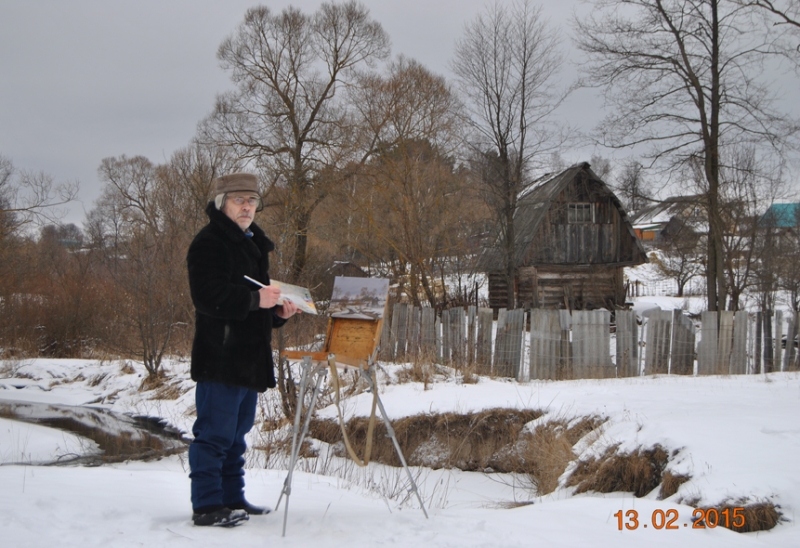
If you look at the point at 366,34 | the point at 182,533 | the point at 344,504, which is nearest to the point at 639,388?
the point at 344,504

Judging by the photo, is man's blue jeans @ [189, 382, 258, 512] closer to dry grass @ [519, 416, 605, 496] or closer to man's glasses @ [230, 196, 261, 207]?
man's glasses @ [230, 196, 261, 207]

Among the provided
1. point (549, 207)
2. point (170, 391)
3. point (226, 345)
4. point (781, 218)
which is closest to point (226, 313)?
point (226, 345)

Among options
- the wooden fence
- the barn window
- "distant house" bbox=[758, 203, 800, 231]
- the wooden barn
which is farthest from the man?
the barn window

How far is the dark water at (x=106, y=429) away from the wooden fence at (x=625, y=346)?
4.42 m

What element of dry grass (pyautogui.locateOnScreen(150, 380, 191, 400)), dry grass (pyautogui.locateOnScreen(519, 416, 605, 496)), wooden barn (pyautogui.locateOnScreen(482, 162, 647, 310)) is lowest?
dry grass (pyautogui.locateOnScreen(150, 380, 191, 400))

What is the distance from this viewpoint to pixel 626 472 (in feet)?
17.1

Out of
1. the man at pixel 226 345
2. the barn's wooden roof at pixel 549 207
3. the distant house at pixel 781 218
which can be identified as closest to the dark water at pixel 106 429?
the man at pixel 226 345

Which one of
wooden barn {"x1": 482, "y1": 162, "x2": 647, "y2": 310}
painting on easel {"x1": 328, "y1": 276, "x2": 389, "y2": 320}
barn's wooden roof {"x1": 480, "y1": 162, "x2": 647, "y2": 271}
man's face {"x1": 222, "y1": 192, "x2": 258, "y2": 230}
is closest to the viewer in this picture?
man's face {"x1": 222, "y1": 192, "x2": 258, "y2": 230}

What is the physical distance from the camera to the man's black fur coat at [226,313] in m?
3.12

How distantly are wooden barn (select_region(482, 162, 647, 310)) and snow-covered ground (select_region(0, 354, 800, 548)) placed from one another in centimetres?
1404

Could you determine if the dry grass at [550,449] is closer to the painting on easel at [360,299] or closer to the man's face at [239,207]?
the painting on easel at [360,299]

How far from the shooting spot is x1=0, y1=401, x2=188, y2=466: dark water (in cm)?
769

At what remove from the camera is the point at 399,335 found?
1301cm

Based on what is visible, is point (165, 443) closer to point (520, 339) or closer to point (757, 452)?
point (520, 339)
